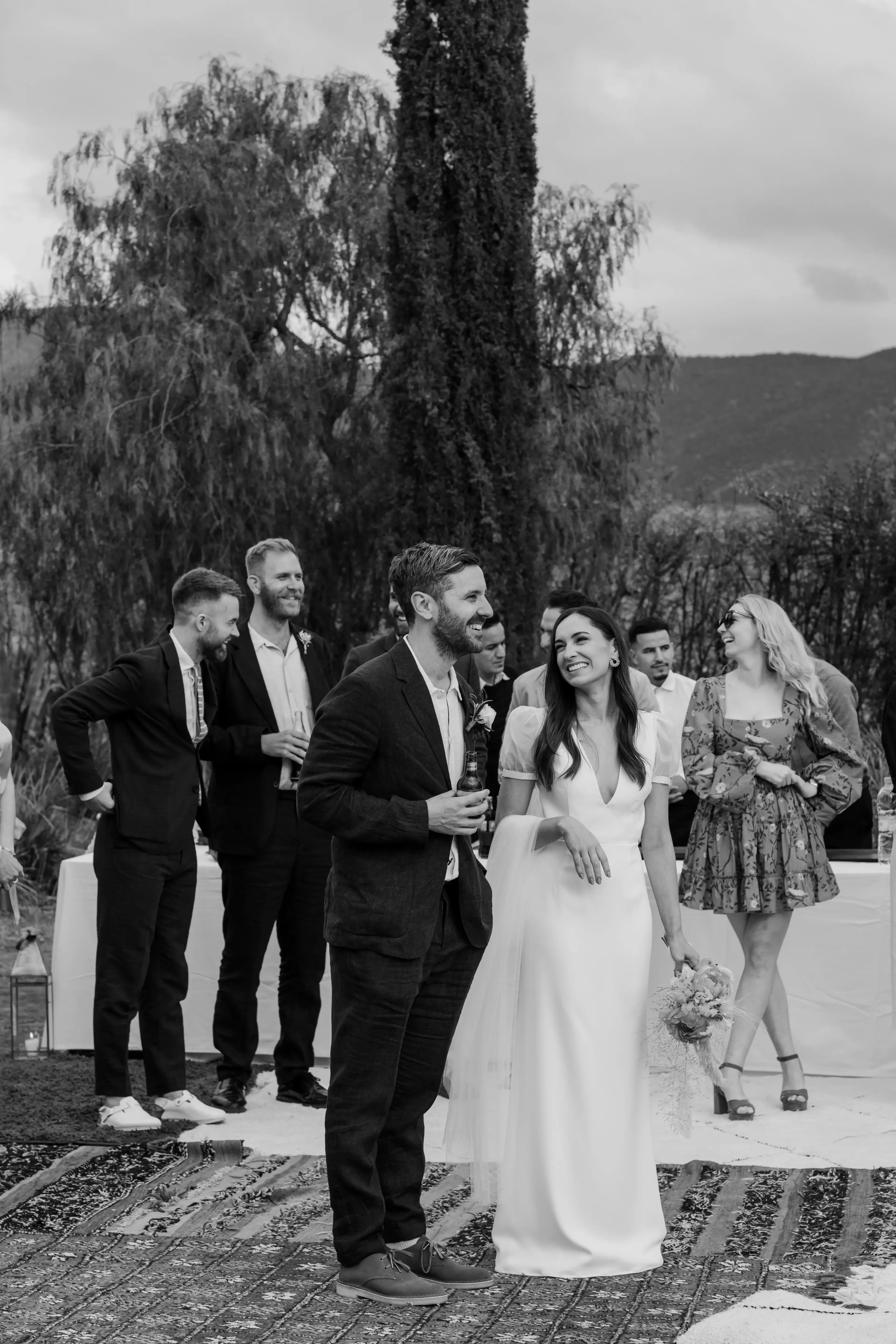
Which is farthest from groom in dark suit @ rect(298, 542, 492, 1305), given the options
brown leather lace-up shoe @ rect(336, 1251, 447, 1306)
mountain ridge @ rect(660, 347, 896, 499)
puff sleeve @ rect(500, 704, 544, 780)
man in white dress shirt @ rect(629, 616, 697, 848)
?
mountain ridge @ rect(660, 347, 896, 499)

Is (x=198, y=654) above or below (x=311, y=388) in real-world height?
below

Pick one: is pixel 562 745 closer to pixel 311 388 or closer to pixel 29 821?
pixel 29 821

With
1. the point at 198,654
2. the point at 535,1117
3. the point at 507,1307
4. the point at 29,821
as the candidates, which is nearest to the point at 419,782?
the point at 535,1117

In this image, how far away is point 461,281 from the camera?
13.1m

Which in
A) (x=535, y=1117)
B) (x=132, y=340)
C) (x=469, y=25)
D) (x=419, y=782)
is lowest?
(x=535, y=1117)

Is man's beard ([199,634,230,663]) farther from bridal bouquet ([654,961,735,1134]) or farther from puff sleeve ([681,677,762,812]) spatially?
bridal bouquet ([654,961,735,1134])

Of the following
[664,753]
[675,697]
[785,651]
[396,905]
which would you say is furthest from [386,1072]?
[675,697]

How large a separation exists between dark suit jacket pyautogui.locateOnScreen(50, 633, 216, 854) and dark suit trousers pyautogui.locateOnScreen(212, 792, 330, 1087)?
0.38 meters

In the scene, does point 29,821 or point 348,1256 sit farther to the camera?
point 29,821

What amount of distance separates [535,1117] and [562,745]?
96 cm

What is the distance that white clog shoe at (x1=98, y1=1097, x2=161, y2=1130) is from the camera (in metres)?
5.46

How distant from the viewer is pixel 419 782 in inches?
151

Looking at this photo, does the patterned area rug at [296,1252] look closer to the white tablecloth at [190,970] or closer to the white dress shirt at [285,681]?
the white tablecloth at [190,970]

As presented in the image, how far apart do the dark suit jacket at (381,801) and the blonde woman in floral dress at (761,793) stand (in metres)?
2.25
